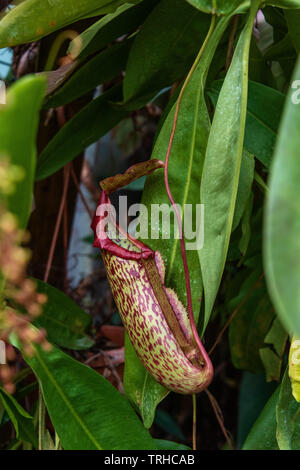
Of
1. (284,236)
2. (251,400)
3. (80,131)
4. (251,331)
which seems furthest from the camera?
(251,400)

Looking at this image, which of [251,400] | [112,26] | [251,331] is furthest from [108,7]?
[251,400]

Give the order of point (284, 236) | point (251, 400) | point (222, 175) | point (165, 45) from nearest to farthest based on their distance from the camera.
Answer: point (284, 236)
point (222, 175)
point (165, 45)
point (251, 400)

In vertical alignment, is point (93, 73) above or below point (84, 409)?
above

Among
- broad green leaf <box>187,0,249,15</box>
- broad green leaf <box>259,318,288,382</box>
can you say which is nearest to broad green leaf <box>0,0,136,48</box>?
broad green leaf <box>187,0,249,15</box>

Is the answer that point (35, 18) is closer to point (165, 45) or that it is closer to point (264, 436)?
point (165, 45)

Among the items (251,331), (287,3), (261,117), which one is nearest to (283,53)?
(261,117)

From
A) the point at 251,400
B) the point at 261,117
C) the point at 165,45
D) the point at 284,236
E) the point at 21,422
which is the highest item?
the point at 165,45

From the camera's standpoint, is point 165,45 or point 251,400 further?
point 251,400
